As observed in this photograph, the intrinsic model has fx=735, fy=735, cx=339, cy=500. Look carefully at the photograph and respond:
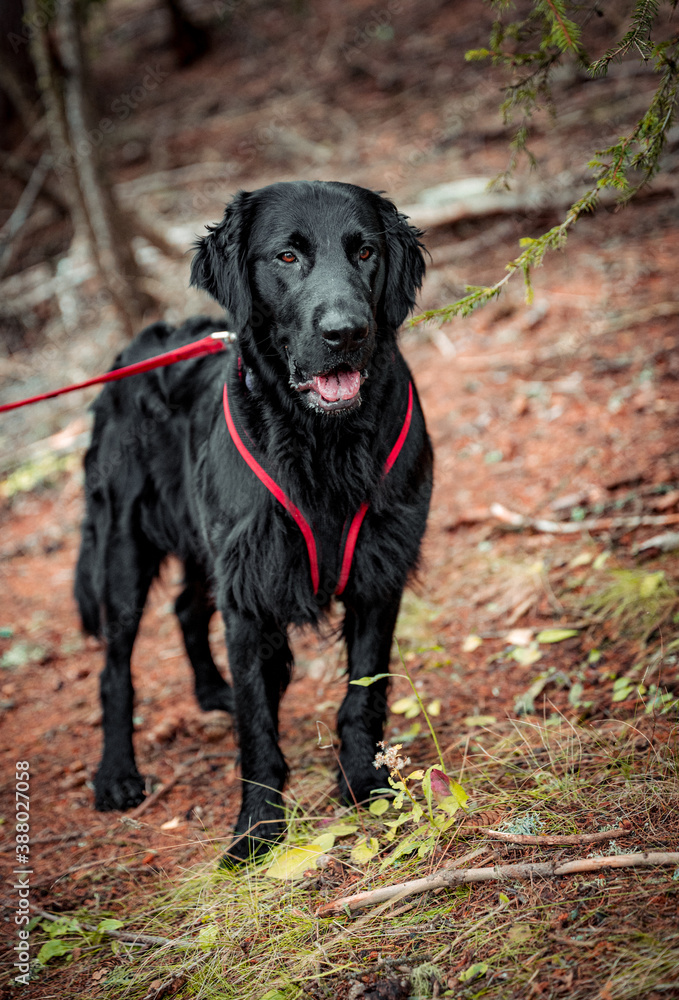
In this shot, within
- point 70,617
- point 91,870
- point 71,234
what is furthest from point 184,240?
point 91,870

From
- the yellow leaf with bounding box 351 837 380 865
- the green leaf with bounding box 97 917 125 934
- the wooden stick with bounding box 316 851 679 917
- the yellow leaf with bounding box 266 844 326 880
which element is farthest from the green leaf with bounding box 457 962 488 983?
the green leaf with bounding box 97 917 125 934

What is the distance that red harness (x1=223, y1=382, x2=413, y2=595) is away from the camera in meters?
2.42

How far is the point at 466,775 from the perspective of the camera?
245 cm

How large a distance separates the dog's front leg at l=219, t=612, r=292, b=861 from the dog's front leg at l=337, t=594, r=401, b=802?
239 mm

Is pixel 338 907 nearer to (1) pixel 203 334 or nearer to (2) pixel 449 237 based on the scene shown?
(1) pixel 203 334

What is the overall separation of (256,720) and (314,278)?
5.00 ft

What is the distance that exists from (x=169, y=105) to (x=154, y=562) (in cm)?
1125

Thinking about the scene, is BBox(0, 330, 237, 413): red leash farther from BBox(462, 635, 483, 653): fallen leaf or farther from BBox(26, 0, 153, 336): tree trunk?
BBox(26, 0, 153, 336): tree trunk

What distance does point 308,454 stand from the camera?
2.44 metres

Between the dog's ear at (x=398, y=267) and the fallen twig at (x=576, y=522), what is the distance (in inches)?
65.0

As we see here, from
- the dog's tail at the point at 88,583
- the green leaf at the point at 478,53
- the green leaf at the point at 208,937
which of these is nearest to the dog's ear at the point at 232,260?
the green leaf at the point at 478,53

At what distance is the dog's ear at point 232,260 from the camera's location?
253 cm

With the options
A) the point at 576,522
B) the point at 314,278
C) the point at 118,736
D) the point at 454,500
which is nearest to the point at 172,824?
the point at 118,736

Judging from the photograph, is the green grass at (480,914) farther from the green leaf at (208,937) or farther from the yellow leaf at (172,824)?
the yellow leaf at (172,824)
